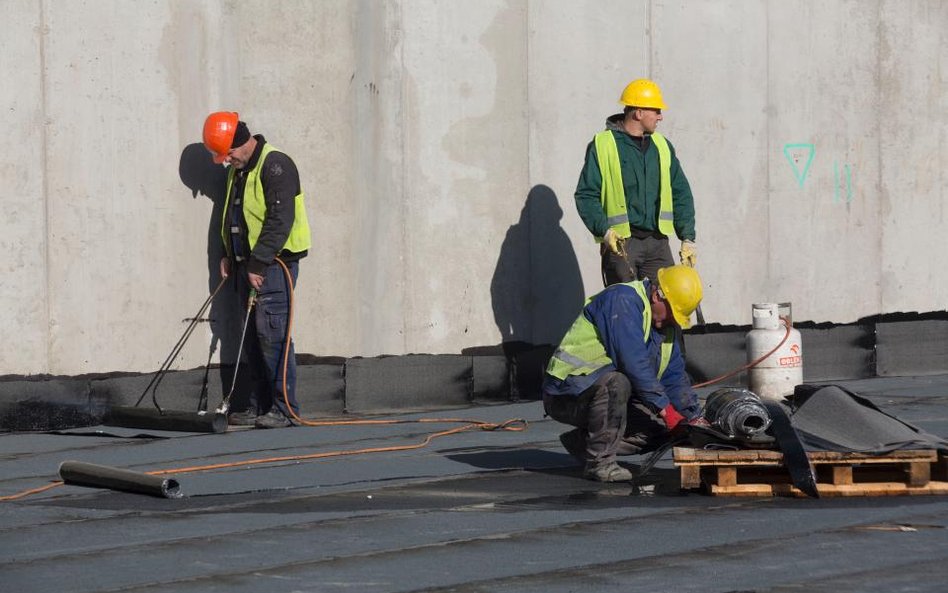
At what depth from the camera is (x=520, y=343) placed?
1240 centimetres

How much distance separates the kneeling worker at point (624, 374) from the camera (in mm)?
7980

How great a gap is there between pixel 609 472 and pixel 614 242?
2.99 m

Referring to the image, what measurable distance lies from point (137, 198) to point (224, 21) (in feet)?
4.61

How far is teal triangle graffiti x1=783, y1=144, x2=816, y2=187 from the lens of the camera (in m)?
13.7

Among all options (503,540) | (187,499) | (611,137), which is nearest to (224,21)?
(611,137)

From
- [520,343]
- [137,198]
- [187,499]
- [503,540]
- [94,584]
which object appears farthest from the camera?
[520,343]

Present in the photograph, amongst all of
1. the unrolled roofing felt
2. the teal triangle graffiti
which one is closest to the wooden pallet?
the unrolled roofing felt

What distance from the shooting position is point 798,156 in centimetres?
1372

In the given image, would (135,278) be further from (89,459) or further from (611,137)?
(611,137)

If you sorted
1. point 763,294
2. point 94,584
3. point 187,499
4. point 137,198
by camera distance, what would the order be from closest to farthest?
1. point 94,584
2. point 187,499
3. point 137,198
4. point 763,294

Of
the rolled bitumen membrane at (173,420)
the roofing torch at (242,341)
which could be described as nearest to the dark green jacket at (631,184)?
the roofing torch at (242,341)

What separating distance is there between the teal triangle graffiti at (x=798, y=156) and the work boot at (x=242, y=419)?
5.33 metres

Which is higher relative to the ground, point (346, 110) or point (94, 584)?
point (346, 110)

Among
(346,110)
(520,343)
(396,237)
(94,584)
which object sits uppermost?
(346,110)
